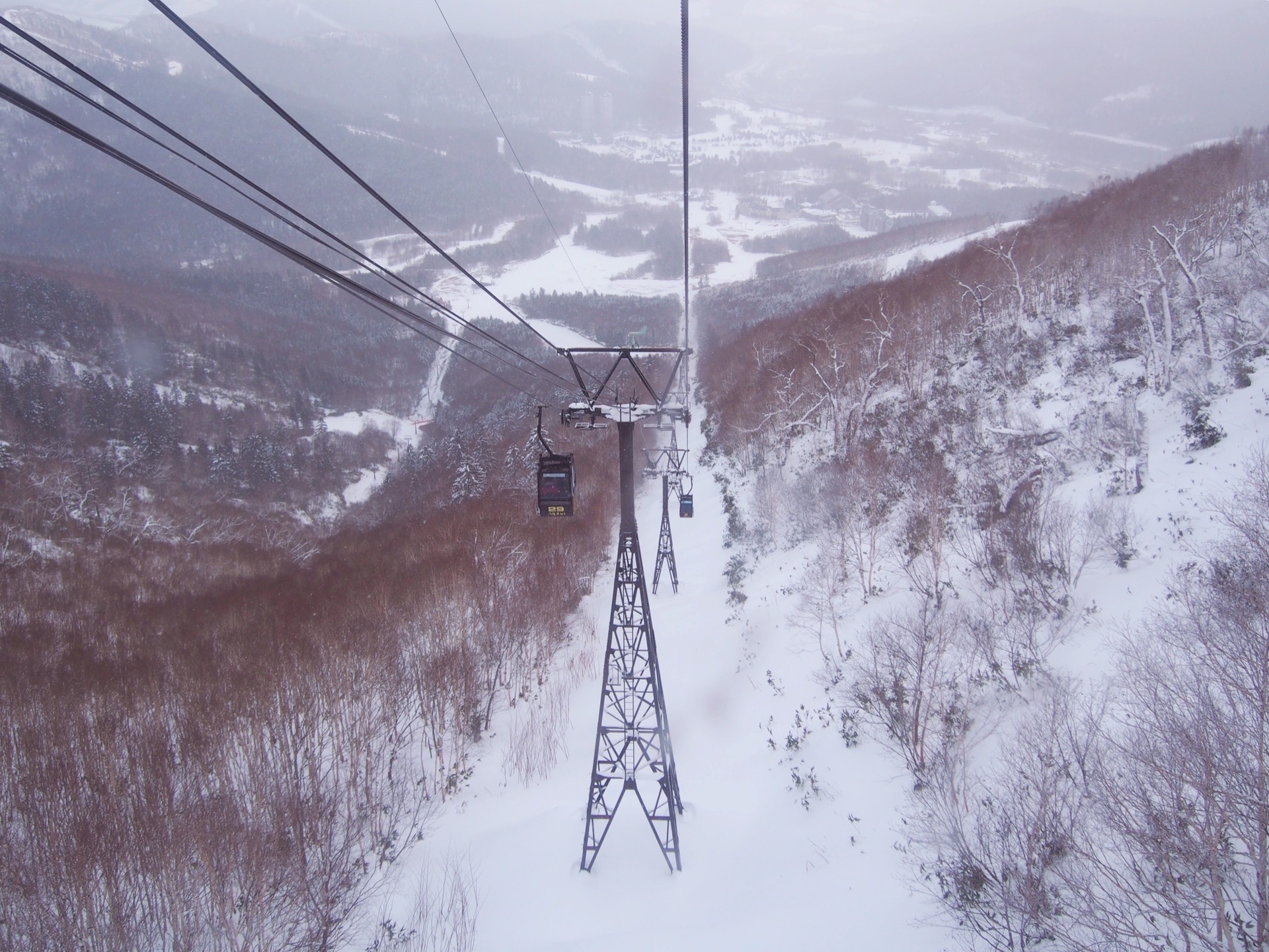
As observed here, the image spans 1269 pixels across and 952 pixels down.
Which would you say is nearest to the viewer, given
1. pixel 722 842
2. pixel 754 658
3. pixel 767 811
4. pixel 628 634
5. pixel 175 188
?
pixel 175 188

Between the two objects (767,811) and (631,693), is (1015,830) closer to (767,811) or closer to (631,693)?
(767,811)

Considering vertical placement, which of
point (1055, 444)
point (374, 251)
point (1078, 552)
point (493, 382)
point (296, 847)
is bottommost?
point (296, 847)

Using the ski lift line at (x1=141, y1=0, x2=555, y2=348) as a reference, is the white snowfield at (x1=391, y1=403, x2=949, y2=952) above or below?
below

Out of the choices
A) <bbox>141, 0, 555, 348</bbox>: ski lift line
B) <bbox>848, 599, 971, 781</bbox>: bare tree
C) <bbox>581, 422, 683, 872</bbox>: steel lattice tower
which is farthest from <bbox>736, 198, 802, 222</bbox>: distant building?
<bbox>141, 0, 555, 348</bbox>: ski lift line

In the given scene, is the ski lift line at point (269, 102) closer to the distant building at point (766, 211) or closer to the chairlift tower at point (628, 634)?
the chairlift tower at point (628, 634)

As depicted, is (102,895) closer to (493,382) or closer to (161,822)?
(161,822)

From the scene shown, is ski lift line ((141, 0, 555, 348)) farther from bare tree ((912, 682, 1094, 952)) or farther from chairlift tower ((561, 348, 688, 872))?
bare tree ((912, 682, 1094, 952))

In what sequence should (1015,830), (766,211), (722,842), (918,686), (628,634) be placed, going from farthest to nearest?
(766,211) < (722,842) < (918,686) < (628,634) < (1015,830)

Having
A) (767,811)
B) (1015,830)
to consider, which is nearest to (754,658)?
(767,811)

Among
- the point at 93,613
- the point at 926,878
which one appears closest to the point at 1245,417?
the point at 926,878
